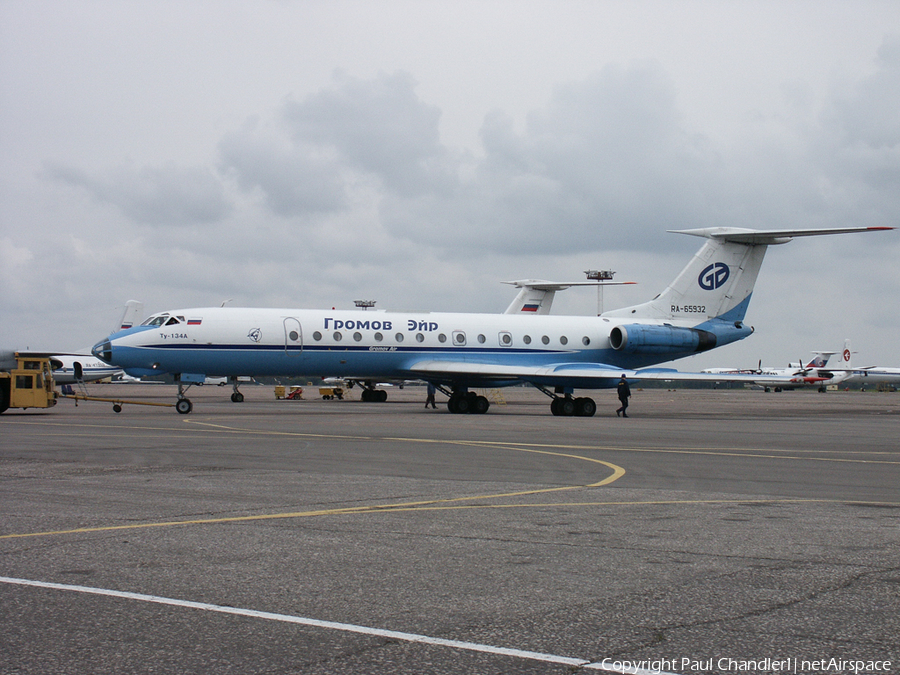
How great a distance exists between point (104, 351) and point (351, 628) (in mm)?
27671

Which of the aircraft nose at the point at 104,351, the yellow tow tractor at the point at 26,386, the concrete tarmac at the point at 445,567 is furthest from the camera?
the yellow tow tractor at the point at 26,386

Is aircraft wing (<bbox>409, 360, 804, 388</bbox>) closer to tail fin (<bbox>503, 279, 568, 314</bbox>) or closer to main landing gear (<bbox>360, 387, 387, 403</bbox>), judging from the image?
main landing gear (<bbox>360, 387, 387, 403</bbox>)

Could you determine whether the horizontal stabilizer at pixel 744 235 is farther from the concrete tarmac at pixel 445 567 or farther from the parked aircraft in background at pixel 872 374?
the parked aircraft in background at pixel 872 374

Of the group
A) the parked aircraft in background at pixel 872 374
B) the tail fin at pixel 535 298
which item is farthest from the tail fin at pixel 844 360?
the tail fin at pixel 535 298

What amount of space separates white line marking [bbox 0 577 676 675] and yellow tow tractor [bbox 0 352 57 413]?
27.1 m

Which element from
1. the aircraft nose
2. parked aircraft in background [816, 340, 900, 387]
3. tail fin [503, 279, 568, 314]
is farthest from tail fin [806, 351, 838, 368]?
the aircraft nose

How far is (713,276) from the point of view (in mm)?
36781

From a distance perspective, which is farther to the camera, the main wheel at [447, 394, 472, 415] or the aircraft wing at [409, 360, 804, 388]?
the main wheel at [447, 394, 472, 415]

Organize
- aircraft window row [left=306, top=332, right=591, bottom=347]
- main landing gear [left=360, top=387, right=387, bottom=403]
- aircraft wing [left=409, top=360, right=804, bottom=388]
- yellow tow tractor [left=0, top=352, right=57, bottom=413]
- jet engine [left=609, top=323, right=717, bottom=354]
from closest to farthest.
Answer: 1. yellow tow tractor [left=0, top=352, right=57, bottom=413]
2. aircraft wing [left=409, top=360, right=804, bottom=388]
3. aircraft window row [left=306, top=332, right=591, bottom=347]
4. jet engine [left=609, top=323, right=717, bottom=354]
5. main landing gear [left=360, top=387, right=387, bottom=403]

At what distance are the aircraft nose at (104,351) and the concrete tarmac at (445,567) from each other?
16804mm

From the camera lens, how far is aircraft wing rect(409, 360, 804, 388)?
32.2 metres

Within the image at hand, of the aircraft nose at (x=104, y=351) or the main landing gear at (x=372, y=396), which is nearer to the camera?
the aircraft nose at (x=104, y=351)

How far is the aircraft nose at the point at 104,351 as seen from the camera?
2997 centimetres

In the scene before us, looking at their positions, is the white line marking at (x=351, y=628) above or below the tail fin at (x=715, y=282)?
below
